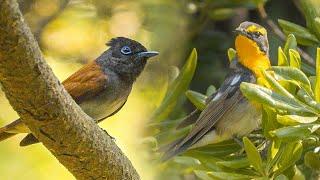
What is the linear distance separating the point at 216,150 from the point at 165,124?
0.26 m

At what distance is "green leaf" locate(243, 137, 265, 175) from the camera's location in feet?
6.72

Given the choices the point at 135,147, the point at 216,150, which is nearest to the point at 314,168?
the point at 216,150

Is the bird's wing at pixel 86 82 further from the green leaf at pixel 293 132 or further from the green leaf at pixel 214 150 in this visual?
the green leaf at pixel 293 132

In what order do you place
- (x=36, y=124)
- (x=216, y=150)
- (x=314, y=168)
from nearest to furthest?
1. (x=36, y=124)
2. (x=314, y=168)
3. (x=216, y=150)

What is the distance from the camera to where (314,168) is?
221 centimetres

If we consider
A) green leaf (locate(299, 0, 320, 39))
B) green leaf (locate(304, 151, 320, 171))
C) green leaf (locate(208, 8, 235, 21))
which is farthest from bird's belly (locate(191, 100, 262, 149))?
green leaf (locate(208, 8, 235, 21))

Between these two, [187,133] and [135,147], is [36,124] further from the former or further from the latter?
[187,133]

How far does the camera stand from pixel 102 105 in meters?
2.59

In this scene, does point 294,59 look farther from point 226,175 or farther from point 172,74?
point 172,74

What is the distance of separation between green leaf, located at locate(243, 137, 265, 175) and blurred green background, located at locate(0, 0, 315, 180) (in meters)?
0.38

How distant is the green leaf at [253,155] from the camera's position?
2.05 meters

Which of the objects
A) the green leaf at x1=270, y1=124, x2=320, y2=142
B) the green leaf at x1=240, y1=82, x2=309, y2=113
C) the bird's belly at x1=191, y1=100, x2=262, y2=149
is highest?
the green leaf at x1=240, y1=82, x2=309, y2=113

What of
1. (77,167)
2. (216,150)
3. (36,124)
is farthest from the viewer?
(216,150)

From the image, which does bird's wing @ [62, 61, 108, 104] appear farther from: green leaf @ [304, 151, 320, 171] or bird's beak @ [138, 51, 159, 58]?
green leaf @ [304, 151, 320, 171]
